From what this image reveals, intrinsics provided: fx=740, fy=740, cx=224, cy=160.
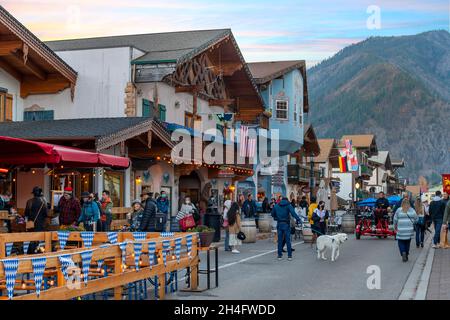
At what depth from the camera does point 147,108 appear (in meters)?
29.0

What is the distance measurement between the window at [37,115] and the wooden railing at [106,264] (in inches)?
643

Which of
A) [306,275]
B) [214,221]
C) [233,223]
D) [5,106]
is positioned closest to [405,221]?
[306,275]

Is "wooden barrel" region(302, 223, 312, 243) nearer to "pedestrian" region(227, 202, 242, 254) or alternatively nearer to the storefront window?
"pedestrian" region(227, 202, 242, 254)

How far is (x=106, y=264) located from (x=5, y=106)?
1654 centimetres

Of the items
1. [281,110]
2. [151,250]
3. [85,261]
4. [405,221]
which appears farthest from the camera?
[281,110]

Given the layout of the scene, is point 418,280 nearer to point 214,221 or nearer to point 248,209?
point 214,221

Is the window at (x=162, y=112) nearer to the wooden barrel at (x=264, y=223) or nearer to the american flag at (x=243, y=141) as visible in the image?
the american flag at (x=243, y=141)

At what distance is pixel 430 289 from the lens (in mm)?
13305

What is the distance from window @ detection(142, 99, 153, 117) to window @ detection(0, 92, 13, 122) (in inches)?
194

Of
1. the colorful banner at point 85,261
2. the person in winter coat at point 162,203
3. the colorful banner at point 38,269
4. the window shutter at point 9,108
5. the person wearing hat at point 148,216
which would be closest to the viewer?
the colorful banner at point 38,269

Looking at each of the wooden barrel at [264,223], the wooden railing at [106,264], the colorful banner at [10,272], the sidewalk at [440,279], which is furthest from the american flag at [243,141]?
the colorful banner at [10,272]

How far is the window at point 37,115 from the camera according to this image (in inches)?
1115

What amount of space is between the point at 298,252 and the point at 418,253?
3587 millimetres

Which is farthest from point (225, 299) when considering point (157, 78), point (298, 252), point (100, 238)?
point (157, 78)
